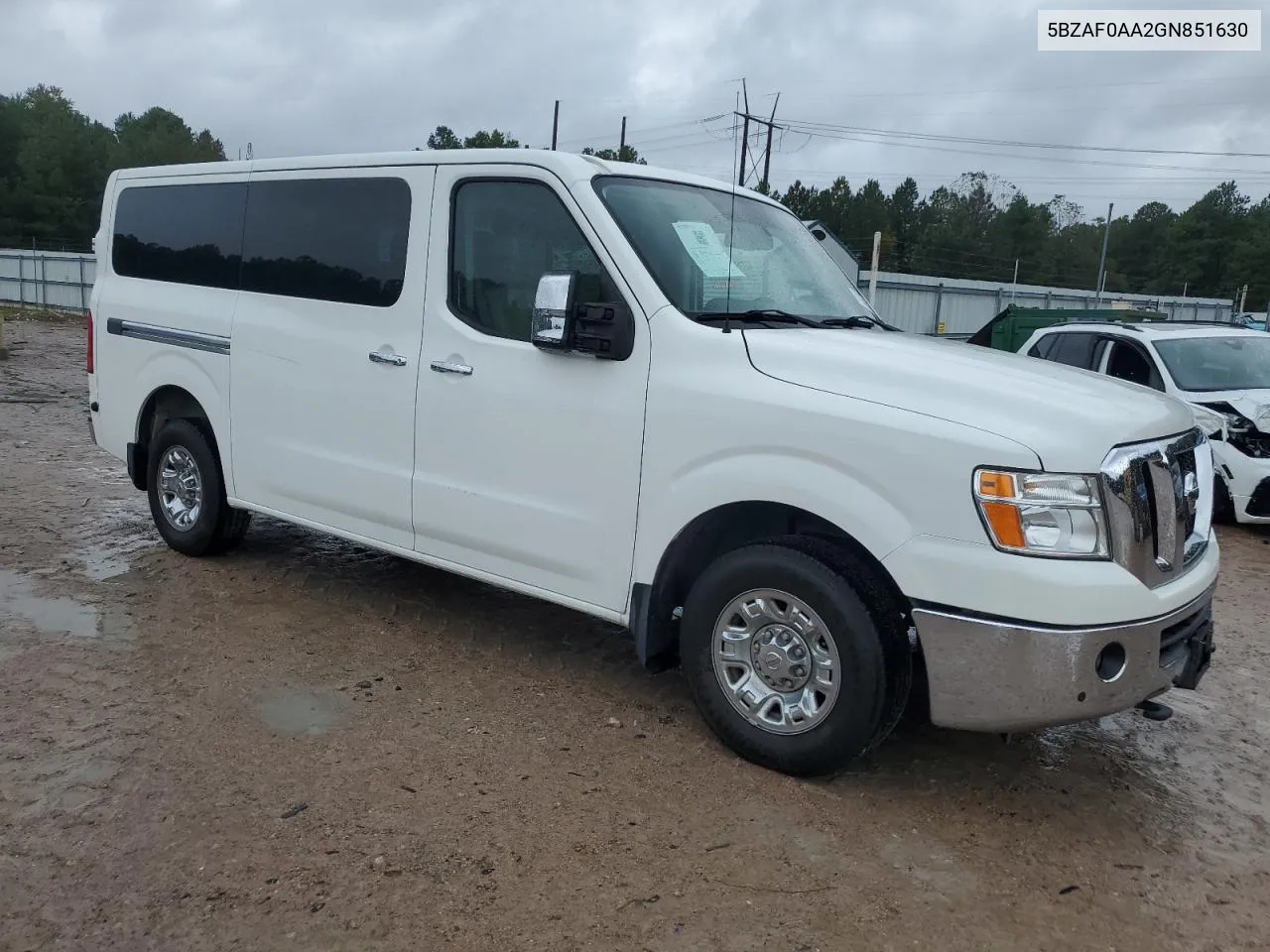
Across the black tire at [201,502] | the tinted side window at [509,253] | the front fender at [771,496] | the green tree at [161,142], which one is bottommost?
the black tire at [201,502]

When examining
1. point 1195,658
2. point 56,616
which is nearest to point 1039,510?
point 1195,658

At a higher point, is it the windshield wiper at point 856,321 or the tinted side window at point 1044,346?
the windshield wiper at point 856,321

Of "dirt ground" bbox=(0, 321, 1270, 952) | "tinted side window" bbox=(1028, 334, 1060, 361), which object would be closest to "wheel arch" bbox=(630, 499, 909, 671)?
"dirt ground" bbox=(0, 321, 1270, 952)

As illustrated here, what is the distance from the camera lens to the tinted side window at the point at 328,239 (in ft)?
16.1

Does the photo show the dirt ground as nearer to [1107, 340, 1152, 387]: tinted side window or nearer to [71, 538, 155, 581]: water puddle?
[71, 538, 155, 581]: water puddle

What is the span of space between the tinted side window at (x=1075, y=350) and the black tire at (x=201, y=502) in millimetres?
7025

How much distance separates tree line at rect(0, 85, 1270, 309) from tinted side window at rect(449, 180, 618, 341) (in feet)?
206

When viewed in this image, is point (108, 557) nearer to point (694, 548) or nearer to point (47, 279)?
point (694, 548)

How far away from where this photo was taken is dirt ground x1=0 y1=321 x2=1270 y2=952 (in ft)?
9.69

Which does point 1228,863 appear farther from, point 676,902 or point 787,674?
point 676,902

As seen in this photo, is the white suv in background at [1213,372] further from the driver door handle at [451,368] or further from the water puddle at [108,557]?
the water puddle at [108,557]

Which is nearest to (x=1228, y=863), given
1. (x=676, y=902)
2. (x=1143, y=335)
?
(x=676, y=902)

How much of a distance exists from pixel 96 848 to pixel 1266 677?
199 inches

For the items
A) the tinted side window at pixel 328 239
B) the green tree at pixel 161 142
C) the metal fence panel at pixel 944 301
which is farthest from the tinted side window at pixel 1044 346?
the green tree at pixel 161 142
